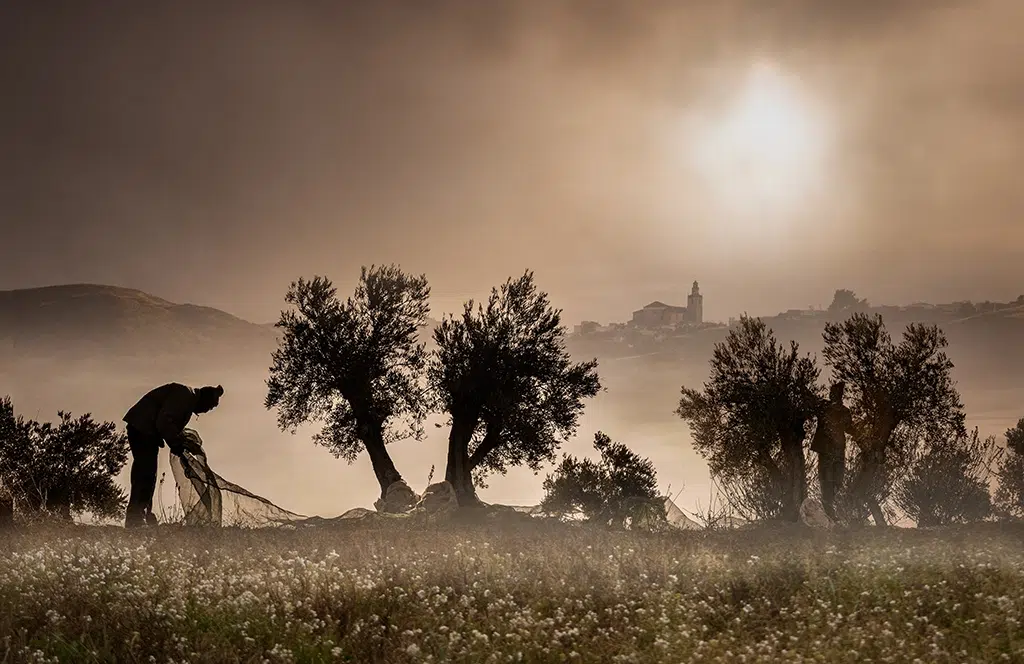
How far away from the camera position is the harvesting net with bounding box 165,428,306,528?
84.3 feet

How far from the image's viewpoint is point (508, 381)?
104 ft

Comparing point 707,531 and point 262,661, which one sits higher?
point 707,531

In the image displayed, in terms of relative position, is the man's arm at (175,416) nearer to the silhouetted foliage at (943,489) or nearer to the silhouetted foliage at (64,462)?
the silhouetted foliage at (64,462)

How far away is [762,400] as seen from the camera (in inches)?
1206

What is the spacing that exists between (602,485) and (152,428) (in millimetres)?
14963

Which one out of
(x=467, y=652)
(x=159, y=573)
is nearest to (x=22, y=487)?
(x=159, y=573)

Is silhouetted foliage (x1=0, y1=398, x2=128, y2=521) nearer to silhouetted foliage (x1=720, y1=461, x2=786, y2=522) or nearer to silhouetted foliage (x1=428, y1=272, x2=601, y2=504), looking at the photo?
silhouetted foliage (x1=428, y1=272, x2=601, y2=504)

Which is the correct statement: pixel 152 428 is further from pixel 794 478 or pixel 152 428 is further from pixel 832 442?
pixel 832 442

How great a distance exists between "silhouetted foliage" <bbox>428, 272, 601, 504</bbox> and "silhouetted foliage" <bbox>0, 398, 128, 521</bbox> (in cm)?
1151

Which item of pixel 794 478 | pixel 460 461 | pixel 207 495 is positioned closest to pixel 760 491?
pixel 794 478

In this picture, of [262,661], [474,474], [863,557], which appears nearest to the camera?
[262,661]

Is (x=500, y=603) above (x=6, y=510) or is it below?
below

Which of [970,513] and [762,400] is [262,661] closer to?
[762,400]

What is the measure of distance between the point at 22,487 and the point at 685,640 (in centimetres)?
2545
